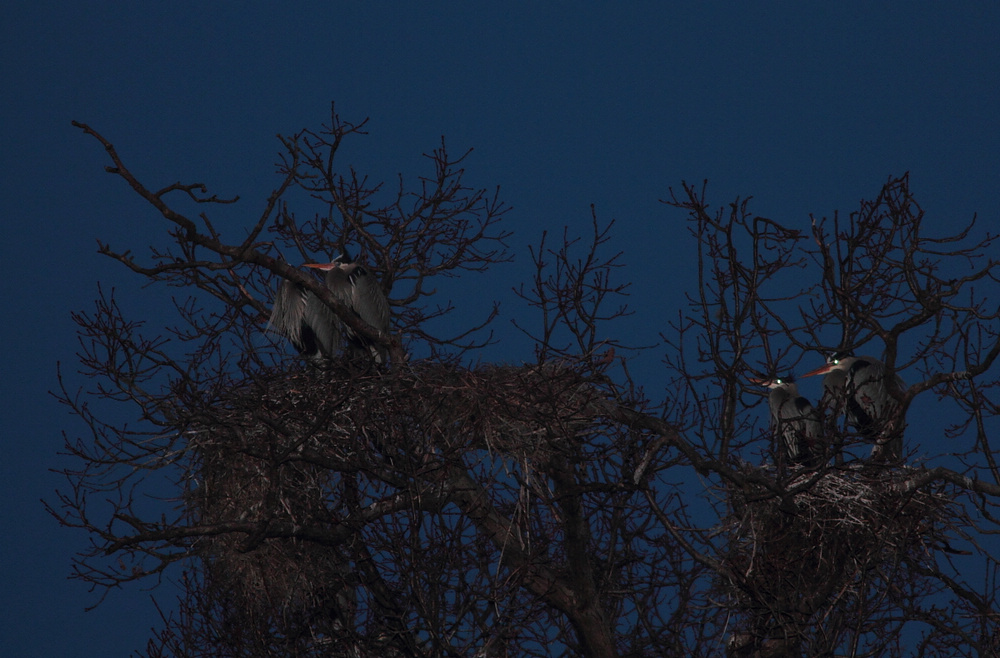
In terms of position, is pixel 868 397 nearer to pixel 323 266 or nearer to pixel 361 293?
pixel 361 293

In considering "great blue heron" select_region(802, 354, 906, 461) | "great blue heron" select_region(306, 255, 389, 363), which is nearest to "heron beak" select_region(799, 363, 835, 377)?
"great blue heron" select_region(802, 354, 906, 461)

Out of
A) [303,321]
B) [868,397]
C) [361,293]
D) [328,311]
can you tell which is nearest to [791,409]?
[868,397]

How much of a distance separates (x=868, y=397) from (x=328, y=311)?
4203 millimetres

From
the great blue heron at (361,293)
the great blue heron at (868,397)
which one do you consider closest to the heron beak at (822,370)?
the great blue heron at (868,397)

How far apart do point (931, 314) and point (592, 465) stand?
218 cm

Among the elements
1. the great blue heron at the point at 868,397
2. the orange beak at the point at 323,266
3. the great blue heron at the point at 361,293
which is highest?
the orange beak at the point at 323,266

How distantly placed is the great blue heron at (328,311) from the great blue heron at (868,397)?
3559 mm

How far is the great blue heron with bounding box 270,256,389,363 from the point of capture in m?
8.41

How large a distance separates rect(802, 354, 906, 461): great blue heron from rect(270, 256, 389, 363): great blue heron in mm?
3559

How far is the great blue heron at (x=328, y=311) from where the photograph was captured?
27.6 ft

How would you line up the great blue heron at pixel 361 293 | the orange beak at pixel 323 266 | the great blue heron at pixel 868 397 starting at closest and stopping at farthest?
the great blue heron at pixel 868 397
the great blue heron at pixel 361 293
the orange beak at pixel 323 266

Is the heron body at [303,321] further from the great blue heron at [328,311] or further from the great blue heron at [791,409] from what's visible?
the great blue heron at [791,409]

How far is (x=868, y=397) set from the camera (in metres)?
7.35

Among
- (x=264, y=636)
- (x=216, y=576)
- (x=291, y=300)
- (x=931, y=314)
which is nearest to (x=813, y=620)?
(x=931, y=314)
